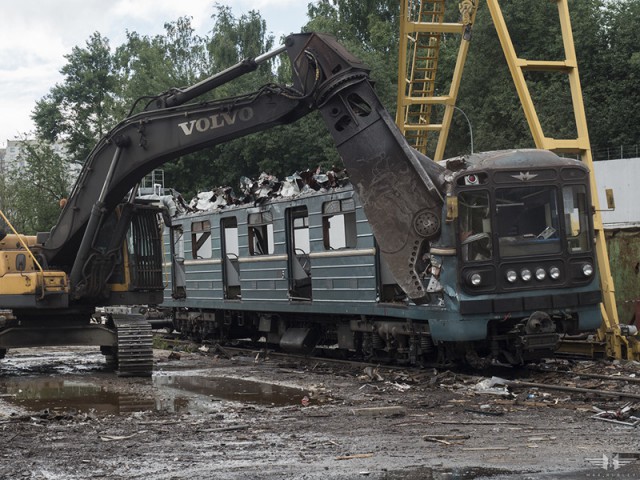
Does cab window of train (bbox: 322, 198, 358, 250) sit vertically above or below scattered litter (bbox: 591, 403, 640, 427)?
above

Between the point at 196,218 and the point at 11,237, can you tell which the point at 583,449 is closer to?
the point at 11,237

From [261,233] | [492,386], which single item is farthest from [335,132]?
[261,233]

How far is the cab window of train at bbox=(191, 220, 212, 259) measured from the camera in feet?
75.5

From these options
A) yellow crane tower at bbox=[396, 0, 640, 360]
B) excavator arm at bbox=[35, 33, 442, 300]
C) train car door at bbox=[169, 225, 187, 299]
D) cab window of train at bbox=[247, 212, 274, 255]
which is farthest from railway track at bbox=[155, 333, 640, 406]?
train car door at bbox=[169, 225, 187, 299]

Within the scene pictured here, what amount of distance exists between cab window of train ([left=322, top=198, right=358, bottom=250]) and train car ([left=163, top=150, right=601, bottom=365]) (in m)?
0.02

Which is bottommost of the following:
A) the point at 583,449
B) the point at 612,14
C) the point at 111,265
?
the point at 583,449

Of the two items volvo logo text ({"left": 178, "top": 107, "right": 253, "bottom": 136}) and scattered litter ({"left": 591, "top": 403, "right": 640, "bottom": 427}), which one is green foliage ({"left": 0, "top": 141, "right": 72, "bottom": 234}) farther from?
scattered litter ({"left": 591, "top": 403, "right": 640, "bottom": 427})

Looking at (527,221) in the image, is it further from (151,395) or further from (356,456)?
(356,456)

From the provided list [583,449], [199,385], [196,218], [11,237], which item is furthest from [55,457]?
[196,218]

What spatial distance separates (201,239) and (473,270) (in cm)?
1015

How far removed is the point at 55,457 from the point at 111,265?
7.55m

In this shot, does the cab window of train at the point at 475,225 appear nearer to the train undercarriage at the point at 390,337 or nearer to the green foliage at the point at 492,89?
the train undercarriage at the point at 390,337

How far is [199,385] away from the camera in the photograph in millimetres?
15680

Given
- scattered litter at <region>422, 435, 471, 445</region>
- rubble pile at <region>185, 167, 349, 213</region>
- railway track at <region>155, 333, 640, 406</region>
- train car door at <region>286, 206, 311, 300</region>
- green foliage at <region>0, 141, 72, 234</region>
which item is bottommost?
scattered litter at <region>422, 435, 471, 445</region>
